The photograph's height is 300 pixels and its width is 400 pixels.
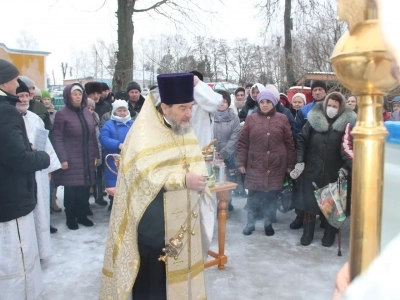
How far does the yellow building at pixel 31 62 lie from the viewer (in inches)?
515

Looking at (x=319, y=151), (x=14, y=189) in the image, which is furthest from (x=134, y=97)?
(x=14, y=189)

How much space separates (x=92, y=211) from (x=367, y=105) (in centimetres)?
527

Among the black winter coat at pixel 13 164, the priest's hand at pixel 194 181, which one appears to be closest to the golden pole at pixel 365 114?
the priest's hand at pixel 194 181

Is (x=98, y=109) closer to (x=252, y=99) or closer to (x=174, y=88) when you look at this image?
(x=252, y=99)

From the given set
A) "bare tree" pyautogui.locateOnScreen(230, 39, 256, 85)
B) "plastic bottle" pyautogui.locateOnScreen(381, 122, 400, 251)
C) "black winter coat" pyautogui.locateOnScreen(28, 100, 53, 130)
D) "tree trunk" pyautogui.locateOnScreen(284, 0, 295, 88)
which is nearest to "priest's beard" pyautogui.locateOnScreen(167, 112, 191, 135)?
"plastic bottle" pyautogui.locateOnScreen(381, 122, 400, 251)

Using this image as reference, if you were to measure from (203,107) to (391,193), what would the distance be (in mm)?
3068

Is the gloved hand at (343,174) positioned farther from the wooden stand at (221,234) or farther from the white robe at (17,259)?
the white robe at (17,259)

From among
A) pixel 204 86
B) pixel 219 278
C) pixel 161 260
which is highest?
pixel 204 86

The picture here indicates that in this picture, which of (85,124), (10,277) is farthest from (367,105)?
(85,124)

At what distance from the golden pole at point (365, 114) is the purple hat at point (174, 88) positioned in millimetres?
1705

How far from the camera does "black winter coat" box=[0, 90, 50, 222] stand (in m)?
2.54

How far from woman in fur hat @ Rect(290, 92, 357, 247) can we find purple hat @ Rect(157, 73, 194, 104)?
7.55 ft

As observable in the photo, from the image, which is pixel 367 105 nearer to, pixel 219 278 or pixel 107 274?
pixel 107 274

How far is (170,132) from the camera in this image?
2412 millimetres
